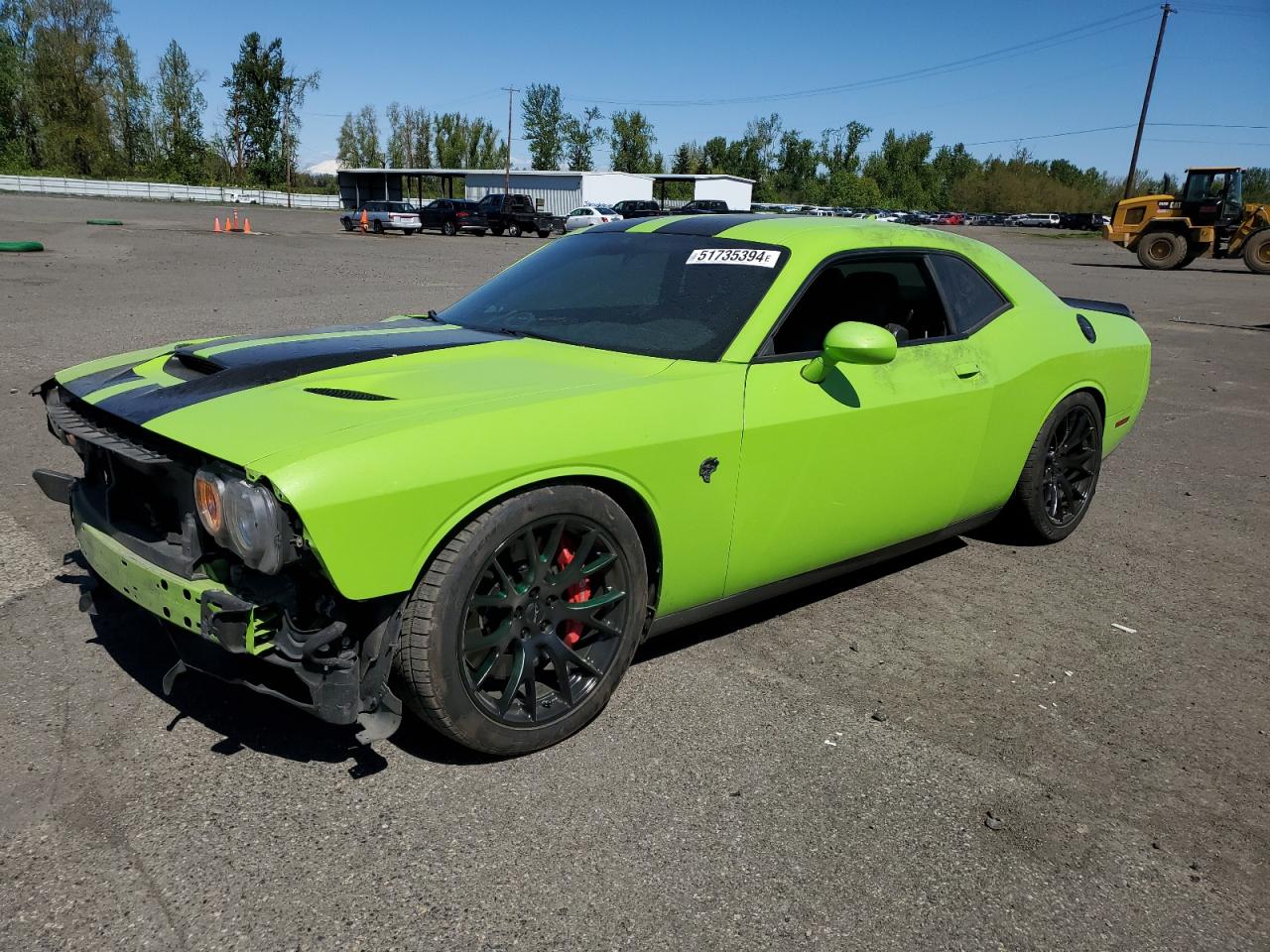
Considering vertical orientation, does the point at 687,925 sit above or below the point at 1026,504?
below

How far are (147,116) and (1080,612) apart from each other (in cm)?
9563

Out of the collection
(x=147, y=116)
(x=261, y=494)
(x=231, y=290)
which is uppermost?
(x=147, y=116)

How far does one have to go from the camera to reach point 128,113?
268ft

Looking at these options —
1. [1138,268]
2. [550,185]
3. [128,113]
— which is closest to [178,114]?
[128,113]

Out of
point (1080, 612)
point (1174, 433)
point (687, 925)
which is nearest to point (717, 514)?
point (687, 925)

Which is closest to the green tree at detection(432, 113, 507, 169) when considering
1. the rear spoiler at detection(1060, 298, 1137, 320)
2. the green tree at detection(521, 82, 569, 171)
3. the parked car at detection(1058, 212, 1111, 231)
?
the green tree at detection(521, 82, 569, 171)

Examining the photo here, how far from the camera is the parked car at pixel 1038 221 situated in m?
87.2

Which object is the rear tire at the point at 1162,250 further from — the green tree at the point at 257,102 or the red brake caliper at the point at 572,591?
the green tree at the point at 257,102

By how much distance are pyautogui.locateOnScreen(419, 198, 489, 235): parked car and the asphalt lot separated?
35.4m

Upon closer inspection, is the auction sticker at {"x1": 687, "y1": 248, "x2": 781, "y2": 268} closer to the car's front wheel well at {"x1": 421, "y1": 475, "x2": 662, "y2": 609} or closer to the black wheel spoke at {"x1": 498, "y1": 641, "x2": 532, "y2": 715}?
the car's front wheel well at {"x1": 421, "y1": 475, "x2": 662, "y2": 609}

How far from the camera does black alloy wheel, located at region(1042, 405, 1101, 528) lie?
456cm

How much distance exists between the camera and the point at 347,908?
6.98 feet

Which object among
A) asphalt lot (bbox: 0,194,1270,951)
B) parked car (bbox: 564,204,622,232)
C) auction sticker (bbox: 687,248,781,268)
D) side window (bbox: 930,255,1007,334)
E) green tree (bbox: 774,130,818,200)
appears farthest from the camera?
green tree (bbox: 774,130,818,200)

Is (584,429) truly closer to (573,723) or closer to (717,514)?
(717,514)
